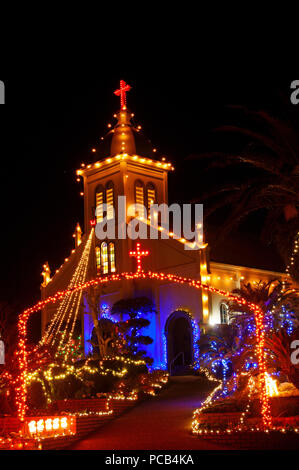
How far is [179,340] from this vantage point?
4009 cm

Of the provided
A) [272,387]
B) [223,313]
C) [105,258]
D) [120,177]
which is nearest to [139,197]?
[120,177]

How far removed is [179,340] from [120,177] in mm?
10751

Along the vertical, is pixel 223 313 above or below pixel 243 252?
below

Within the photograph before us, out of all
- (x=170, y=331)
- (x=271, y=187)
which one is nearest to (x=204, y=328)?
(x=170, y=331)

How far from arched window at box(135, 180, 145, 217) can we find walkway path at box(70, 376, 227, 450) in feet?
47.3

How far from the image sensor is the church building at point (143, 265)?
1549 inches

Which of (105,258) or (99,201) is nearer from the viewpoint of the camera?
(105,258)

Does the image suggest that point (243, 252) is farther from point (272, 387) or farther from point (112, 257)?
point (272, 387)

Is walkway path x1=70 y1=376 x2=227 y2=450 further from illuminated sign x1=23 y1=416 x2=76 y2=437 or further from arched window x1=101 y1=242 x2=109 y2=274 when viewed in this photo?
arched window x1=101 y1=242 x2=109 y2=274

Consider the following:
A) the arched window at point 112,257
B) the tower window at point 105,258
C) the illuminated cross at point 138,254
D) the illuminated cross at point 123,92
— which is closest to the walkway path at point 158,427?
the illuminated cross at point 138,254

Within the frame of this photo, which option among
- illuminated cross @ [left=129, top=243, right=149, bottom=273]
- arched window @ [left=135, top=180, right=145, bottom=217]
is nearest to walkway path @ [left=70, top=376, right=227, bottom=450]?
illuminated cross @ [left=129, top=243, right=149, bottom=273]

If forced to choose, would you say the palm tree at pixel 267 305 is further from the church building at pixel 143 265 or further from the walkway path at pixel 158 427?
the church building at pixel 143 265

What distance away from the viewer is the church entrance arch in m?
39.5

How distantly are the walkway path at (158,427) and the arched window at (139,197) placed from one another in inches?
567
